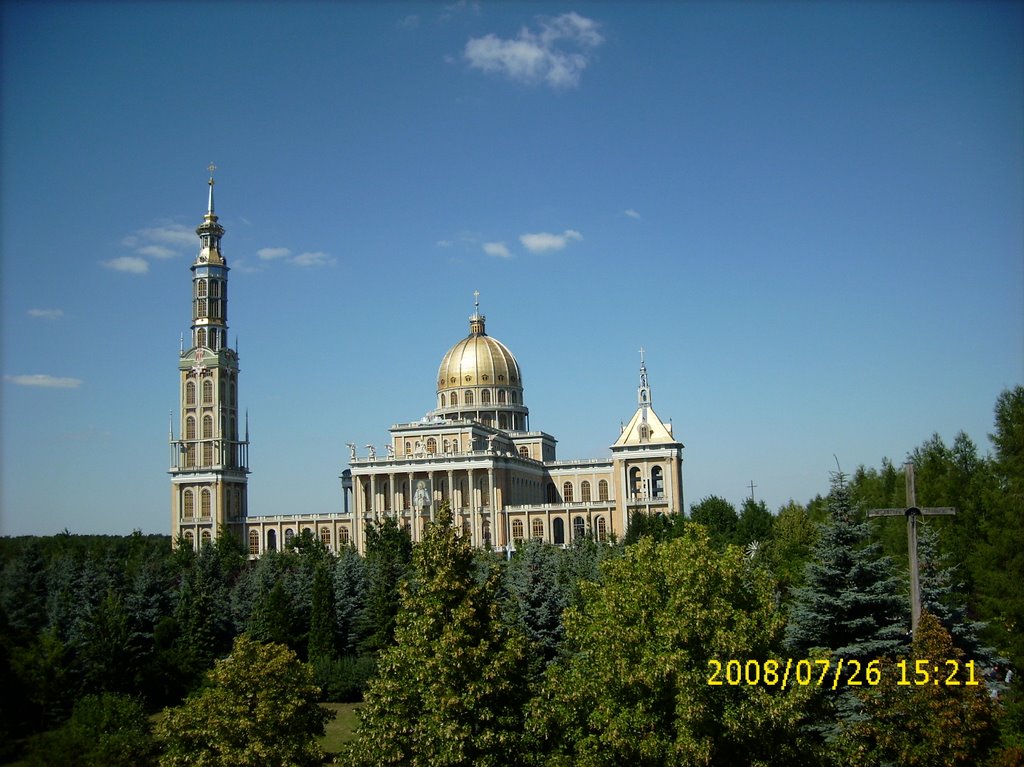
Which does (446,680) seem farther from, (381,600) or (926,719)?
(381,600)

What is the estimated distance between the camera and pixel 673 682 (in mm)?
A: 23688

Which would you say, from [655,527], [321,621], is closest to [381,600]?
[321,621]

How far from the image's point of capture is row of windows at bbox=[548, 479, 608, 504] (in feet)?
356

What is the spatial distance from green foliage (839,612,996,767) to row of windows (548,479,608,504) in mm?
84896

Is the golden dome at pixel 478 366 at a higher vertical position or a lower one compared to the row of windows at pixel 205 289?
lower

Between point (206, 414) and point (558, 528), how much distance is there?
112 feet

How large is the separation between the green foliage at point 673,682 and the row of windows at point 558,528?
69.8 meters

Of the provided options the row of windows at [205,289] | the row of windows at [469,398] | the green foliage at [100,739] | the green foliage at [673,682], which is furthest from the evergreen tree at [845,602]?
the row of windows at [469,398]

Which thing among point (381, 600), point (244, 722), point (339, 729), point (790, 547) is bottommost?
point (339, 729)

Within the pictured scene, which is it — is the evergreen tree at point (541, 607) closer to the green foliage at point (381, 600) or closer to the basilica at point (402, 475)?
the green foliage at point (381, 600)

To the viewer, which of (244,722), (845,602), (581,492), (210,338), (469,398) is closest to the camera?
(244,722)

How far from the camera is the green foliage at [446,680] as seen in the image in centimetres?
2377
